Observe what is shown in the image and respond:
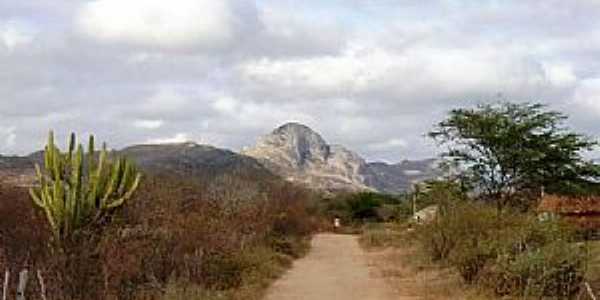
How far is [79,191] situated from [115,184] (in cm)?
82

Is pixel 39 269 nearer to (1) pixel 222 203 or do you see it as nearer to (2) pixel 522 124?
(1) pixel 222 203

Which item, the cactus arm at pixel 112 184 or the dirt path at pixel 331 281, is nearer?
the cactus arm at pixel 112 184

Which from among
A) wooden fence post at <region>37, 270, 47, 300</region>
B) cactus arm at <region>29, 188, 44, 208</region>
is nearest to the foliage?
cactus arm at <region>29, 188, 44, 208</region>

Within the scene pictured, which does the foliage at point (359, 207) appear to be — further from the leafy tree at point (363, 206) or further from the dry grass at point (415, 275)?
the dry grass at point (415, 275)

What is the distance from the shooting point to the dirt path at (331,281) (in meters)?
23.1

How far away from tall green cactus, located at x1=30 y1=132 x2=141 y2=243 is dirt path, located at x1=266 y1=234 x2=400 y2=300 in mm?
5087

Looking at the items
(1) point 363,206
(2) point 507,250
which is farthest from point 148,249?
(1) point 363,206

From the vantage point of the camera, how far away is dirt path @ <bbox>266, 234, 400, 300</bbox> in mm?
23109

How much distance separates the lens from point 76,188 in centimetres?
1852

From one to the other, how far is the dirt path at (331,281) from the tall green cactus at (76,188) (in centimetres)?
509

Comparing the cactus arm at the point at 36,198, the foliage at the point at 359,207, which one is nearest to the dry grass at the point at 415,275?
the cactus arm at the point at 36,198

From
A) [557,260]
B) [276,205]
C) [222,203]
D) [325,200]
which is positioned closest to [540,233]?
[557,260]

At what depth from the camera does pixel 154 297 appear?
1842cm

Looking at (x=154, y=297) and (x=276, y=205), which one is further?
(x=276, y=205)
